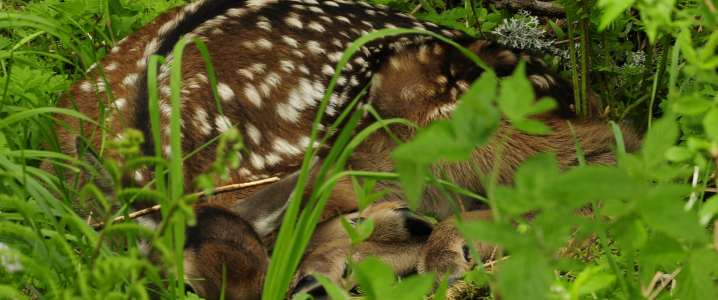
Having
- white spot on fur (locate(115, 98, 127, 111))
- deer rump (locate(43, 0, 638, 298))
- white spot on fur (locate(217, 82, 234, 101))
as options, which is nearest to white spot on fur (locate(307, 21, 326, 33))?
deer rump (locate(43, 0, 638, 298))

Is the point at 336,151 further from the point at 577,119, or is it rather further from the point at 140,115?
the point at 577,119

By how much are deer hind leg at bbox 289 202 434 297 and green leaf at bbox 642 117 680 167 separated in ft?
6.44

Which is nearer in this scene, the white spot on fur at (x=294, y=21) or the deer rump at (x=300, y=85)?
the deer rump at (x=300, y=85)

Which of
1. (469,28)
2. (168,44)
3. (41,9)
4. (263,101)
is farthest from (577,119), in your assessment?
(41,9)

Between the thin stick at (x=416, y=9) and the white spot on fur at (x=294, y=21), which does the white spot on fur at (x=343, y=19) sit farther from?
the thin stick at (x=416, y=9)

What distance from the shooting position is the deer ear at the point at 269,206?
116 inches

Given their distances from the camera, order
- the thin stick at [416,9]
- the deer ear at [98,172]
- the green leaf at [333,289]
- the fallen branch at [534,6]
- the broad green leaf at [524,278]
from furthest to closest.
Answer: the thin stick at [416,9] < the fallen branch at [534,6] < the deer ear at [98,172] < the green leaf at [333,289] < the broad green leaf at [524,278]

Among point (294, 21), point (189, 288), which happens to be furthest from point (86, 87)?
point (189, 288)

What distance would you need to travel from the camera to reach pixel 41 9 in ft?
13.9

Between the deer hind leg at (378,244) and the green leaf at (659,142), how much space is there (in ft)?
6.44

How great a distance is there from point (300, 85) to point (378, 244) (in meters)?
1.01

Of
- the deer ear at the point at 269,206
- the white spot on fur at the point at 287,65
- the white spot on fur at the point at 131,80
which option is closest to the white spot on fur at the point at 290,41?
the white spot on fur at the point at 287,65

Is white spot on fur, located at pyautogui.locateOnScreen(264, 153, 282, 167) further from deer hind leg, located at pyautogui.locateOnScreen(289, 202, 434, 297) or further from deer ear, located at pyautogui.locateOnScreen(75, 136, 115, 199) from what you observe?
deer ear, located at pyautogui.locateOnScreen(75, 136, 115, 199)

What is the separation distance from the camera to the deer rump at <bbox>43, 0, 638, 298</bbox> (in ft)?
11.8
